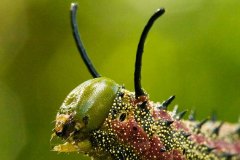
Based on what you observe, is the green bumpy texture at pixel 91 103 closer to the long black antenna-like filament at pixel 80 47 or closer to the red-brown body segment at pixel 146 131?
the red-brown body segment at pixel 146 131

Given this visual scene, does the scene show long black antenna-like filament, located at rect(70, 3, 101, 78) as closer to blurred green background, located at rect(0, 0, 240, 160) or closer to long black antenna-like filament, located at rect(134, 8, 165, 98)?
long black antenna-like filament, located at rect(134, 8, 165, 98)

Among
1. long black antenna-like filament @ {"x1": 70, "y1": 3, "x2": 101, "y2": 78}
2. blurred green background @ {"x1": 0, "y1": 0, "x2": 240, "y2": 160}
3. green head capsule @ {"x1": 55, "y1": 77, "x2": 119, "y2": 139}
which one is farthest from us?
blurred green background @ {"x1": 0, "y1": 0, "x2": 240, "y2": 160}

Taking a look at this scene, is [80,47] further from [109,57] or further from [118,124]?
[109,57]

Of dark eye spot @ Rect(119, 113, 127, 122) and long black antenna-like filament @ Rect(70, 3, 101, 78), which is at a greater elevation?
long black antenna-like filament @ Rect(70, 3, 101, 78)

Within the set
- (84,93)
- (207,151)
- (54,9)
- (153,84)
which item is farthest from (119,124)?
(54,9)

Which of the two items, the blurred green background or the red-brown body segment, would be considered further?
the blurred green background

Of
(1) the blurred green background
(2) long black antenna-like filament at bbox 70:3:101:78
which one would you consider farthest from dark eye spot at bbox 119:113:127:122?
(1) the blurred green background

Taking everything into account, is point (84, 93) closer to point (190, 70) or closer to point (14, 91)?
point (190, 70)

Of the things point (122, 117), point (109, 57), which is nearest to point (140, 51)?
point (122, 117)
